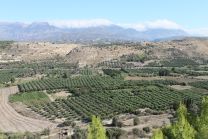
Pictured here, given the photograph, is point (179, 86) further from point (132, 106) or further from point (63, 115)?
point (63, 115)

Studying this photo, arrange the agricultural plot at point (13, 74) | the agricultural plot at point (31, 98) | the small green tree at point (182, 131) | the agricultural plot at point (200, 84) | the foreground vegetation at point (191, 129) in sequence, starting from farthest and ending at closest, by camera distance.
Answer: the agricultural plot at point (13, 74), the agricultural plot at point (200, 84), the agricultural plot at point (31, 98), the small green tree at point (182, 131), the foreground vegetation at point (191, 129)

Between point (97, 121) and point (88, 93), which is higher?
point (97, 121)

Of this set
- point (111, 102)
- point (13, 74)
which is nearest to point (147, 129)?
point (111, 102)

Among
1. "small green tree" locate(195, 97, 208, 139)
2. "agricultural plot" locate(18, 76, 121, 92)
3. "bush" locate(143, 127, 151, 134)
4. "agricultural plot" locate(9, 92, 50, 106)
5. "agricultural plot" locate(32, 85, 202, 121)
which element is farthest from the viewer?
"agricultural plot" locate(18, 76, 121, 92)

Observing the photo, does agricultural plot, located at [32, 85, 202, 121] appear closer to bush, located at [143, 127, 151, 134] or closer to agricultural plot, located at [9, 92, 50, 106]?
agricultural plot, located at [9, 92, 50, 106]

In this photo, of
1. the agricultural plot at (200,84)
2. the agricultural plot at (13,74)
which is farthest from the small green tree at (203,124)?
the agricultural plot at (13,74)

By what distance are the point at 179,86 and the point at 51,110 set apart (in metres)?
48.1

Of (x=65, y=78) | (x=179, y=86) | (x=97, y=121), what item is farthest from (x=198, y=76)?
(x=97, y=121)

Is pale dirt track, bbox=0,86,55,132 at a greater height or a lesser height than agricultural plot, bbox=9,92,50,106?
lesser

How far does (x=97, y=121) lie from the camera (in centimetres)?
4578

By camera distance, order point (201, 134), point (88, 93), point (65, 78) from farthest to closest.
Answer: point (65, 78)
point (88, 93)
point (201, 134)

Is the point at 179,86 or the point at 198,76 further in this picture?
the point at 198,76

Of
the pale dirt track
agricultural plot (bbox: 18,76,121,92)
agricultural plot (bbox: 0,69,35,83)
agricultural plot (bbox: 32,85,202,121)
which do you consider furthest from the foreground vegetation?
agricultural plot (bbox: 0,69,35,83)

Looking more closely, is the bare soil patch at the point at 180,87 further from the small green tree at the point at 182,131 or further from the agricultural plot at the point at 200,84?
the small green tree at the point at 182,131
